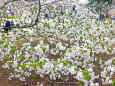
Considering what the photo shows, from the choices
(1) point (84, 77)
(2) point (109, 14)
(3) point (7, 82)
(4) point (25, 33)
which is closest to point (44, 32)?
(4) point (25, 33)

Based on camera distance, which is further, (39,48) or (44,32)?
(44,32)

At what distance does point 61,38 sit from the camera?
26.2 ft

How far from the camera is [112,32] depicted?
22.1 ft

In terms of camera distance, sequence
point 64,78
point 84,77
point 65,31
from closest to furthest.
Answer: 1. point 84,77
2. point 64,78
3. point 65,31

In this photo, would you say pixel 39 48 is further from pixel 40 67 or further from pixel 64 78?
pixel 64 78

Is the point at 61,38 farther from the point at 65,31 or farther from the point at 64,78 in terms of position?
the point at 64,78

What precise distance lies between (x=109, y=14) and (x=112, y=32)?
2288 centimetres

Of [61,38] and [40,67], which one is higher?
[61,38]

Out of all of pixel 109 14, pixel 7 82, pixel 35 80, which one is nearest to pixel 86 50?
pixel 35 80

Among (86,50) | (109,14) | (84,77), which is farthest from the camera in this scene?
(109,14)

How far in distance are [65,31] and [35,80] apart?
7.65 ft

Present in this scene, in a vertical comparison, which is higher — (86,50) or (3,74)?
(86,50)

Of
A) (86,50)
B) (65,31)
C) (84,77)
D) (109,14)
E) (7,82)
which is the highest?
(109,14)

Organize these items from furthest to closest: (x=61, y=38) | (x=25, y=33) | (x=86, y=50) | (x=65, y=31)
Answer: (x=61, y=38)
(x=65, y=31)
(x=25, y=33)
(x=86, y=50)
